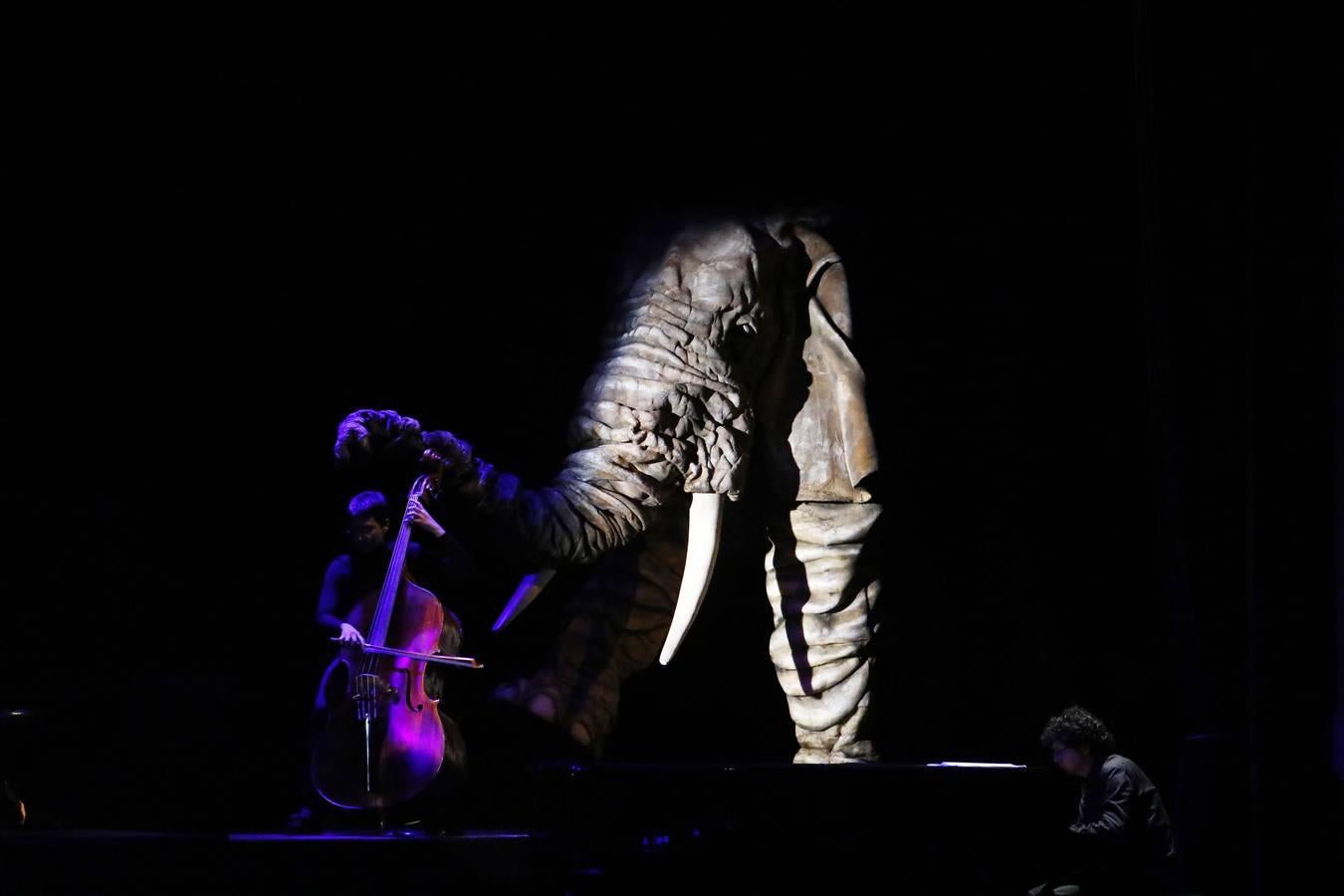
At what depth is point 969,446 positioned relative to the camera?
486cm

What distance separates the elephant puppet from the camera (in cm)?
400

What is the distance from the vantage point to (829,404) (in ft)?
14.3

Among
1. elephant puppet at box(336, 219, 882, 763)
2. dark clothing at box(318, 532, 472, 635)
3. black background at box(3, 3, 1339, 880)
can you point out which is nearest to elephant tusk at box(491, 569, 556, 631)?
elephant puppet at box(336, 219, 882, 763)

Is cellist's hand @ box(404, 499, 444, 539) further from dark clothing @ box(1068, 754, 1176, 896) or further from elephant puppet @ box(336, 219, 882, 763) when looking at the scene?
dark clothing @ box(1068, 754, 1176, 896)

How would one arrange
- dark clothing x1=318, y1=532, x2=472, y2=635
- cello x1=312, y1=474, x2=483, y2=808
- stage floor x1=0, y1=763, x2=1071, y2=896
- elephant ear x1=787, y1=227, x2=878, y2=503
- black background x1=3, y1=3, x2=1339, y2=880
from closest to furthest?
stage floor x1=0, y1=763, x2=1071, y2=896 < cello x1=312, y1=474, x2=483, y2=808 < dark clothing x1=318, y1=532, x2=472, y2=635 < black background x1=3, y1=3, x2=1339, y2=880 < elephant ear x1=787, y1=227, x2=878, y2=503

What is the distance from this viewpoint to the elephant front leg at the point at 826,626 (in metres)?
4.22

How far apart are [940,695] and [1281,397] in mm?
1180

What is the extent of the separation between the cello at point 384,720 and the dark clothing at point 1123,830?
4.54 feet

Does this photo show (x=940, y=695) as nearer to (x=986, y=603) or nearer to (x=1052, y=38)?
(x=986, y=603)

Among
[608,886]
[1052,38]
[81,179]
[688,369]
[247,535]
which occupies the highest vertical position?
[1052,38]

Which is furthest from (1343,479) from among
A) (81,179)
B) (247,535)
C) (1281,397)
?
(81,179)

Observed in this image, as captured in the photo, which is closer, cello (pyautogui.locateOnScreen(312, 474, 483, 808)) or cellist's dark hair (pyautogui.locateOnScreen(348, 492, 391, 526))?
cello (pyautogui.locateOnScreen(312, 474, 483, 808))

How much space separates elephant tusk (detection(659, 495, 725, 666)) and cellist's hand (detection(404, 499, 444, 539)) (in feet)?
2.20

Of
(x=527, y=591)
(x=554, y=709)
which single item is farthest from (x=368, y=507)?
(x=554, y=709)
